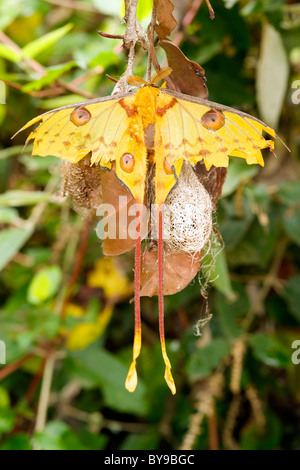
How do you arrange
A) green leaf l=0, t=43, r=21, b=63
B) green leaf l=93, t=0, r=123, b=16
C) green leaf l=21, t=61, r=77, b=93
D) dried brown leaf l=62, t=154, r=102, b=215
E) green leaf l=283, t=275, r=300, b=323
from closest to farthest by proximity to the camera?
dried brown leaf l=62, t=154, r=102, b=215, green leaf l=21, t=61, r=77, b=93, green leaf l=0, t=43, r=21, b=63, green leaf l=93, t=0, r=123, b=16, green leaf l=283, t=275, r=300, b=323

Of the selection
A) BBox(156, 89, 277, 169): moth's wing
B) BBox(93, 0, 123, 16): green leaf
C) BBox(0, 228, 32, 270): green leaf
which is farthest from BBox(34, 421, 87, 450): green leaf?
BBox(93, 0, 123, 16): green leaf

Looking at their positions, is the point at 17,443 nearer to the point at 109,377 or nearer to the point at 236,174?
the point at 109,377

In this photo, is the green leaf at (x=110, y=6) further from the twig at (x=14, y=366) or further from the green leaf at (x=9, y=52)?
the twig at (x=14, y=366)

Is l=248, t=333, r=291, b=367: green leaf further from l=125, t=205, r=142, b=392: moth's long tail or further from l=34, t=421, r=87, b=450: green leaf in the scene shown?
l=125, t=205, r=142, b=392: moth's long tail

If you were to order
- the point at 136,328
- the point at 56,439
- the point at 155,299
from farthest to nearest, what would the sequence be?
the point at 155,299, the point at 56,439, the point at 136,328

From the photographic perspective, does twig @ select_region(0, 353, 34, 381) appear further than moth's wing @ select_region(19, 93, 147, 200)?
Yes

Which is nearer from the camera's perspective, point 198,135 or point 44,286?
point 198,135

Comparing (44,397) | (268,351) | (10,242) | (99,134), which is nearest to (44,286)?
(10,242)

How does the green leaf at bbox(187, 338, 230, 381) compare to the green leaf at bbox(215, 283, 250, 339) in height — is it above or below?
below
